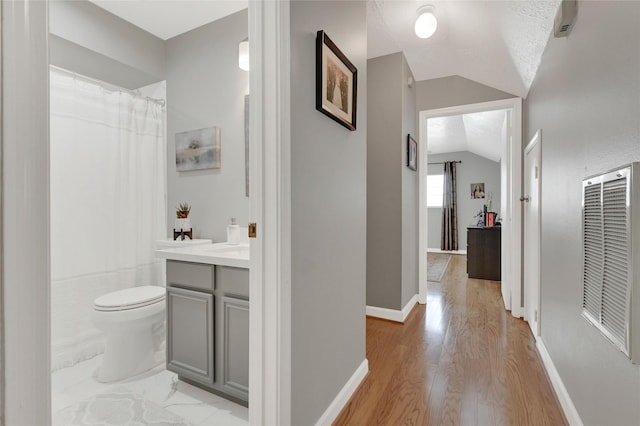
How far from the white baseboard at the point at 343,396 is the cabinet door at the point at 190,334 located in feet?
2.09

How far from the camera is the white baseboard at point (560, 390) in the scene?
4.71 feet

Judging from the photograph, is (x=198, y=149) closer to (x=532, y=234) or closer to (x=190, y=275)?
(x=190, y=275)

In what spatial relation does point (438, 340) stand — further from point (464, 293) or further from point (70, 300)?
Answer: point (70, 300)

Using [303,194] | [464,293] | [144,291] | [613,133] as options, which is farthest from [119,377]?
[464,293]

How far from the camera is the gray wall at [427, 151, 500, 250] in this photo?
22.9 ft

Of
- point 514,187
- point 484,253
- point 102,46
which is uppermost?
point 102,46

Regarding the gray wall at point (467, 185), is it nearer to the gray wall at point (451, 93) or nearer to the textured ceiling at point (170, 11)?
the gray wall at point (451, 93)

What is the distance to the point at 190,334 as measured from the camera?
66.5 inches


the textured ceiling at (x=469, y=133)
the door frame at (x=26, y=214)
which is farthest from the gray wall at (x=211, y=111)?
the textured ceiling at (x=469, y=133)

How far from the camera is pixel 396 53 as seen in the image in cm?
285

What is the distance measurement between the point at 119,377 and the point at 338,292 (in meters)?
1.52

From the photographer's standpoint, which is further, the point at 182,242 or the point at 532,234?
the point at 532,234

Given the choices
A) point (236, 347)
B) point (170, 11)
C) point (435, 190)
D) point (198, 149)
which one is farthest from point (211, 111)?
point (435, 190)

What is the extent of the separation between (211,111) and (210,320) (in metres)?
1.68
